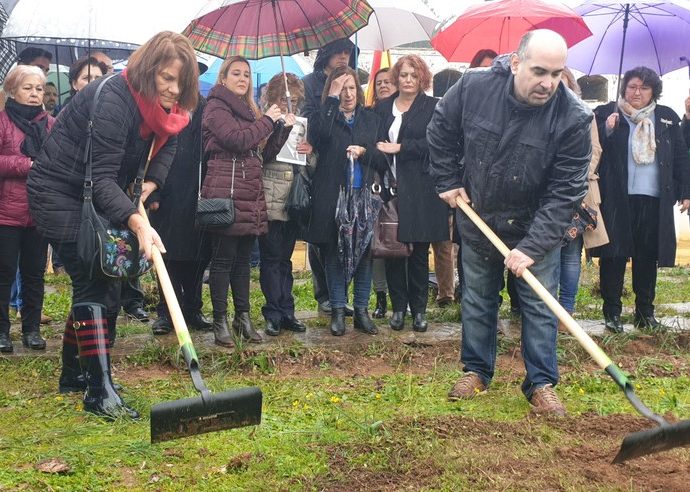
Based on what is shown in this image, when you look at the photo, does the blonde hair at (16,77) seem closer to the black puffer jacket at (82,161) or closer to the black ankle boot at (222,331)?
the black puffer jacket at (82,161)

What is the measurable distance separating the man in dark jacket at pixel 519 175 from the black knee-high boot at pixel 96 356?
187 cm

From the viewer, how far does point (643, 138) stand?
7.31 meters

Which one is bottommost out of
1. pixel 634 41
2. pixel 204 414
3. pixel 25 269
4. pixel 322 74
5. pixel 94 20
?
pixel 204 414

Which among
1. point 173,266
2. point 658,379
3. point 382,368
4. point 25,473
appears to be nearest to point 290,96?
point 173,266

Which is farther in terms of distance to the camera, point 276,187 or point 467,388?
Result: point 276,187

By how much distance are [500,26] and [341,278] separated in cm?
276

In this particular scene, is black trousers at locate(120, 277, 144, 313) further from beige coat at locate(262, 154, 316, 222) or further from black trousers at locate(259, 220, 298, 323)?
beige coat at locate(262, 154, 316, 222)

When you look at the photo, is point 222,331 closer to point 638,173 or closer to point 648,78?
point 638,173

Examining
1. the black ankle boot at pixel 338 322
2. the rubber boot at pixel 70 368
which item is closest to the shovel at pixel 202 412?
the rubber boot at pixel 70 368

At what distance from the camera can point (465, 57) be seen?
8.27 m

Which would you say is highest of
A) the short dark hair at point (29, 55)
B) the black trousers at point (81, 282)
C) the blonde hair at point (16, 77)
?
the short dark hair at point (29, 55)

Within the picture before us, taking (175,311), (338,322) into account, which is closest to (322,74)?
(338,322)

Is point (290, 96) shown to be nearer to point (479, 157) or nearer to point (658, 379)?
point (479, 157)

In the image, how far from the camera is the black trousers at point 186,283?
22.8 feet
